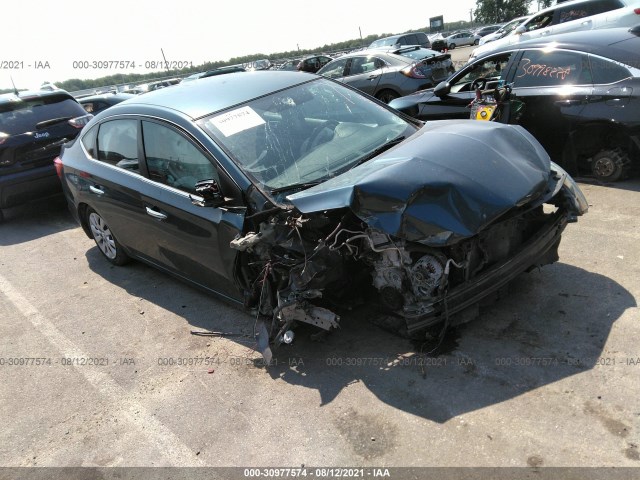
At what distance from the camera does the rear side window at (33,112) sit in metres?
7.32

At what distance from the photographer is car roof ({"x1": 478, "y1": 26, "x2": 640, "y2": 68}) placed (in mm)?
5148

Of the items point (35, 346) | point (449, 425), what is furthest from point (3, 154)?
point (449, 425)

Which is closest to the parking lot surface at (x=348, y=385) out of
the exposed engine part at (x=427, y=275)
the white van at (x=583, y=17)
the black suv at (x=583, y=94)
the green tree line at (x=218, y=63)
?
the exposed engine part at (x=427, y=275)

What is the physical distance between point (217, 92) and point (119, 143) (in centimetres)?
114

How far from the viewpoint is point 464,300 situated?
3080 millimetres

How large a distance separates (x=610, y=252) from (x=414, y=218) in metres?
2.18

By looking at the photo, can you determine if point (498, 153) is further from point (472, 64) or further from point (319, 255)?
point (472, 64)

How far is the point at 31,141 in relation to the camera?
724cm

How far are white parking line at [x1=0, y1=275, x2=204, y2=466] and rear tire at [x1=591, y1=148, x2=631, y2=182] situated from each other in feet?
16.1

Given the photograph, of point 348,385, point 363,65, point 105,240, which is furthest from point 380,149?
point 363,65

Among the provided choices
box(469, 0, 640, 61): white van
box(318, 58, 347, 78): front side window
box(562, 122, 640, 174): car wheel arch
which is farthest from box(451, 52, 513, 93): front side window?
box(318, 58, 347, 78): front side window

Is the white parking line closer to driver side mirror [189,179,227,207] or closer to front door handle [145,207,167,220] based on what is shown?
front door handle [145,207,167,220]

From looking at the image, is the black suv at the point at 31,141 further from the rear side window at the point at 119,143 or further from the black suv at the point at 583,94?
the black suv at the point at 583,94

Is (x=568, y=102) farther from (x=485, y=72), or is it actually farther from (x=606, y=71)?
(x=485, y=72)
